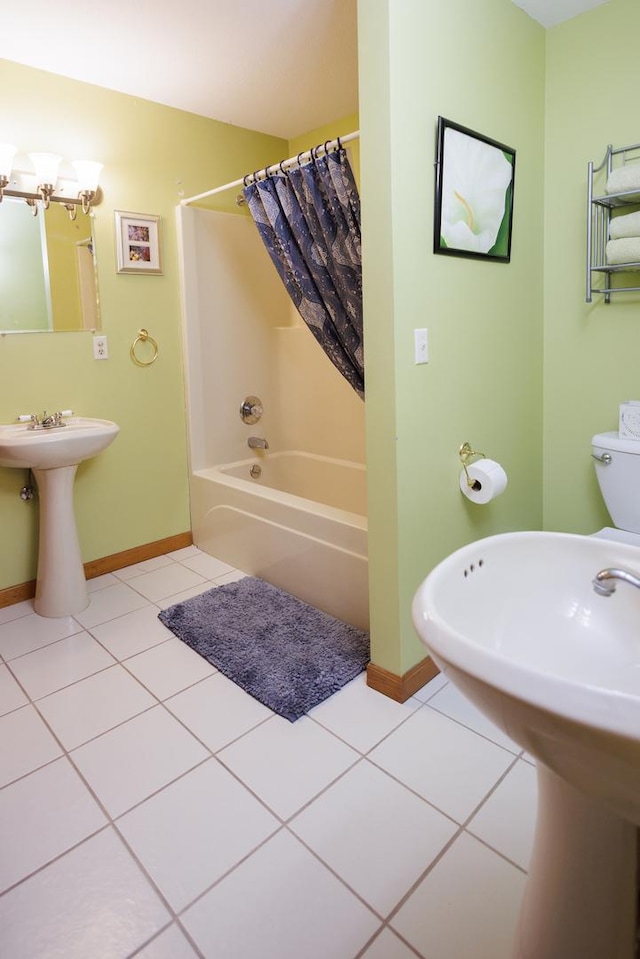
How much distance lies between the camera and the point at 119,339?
295 centimetres

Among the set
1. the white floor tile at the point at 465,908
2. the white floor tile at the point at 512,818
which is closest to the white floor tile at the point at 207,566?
the white floor tile at the point at 512,818

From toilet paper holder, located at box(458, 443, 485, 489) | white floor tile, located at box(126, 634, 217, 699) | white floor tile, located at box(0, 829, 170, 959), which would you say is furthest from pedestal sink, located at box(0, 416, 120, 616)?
toilet paper holder, located at box(458, 443, 485, 489)

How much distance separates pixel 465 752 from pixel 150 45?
2.81 metres

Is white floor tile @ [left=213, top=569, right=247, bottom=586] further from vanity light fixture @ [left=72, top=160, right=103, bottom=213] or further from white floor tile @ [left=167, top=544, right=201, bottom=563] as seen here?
vanity light fixture @ [left=72, top=160, right=103, bottom=213]

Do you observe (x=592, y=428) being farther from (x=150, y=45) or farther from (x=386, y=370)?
(x=150, y=45)

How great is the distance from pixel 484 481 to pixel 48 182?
7.23 feet

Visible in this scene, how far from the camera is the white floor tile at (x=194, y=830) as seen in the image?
4.49ft

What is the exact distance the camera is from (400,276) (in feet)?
5.72

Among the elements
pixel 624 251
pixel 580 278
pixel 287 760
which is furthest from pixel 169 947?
pixel 580 278

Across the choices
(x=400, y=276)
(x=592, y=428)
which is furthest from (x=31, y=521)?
(x=592, y=428)

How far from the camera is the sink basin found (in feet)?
7.61

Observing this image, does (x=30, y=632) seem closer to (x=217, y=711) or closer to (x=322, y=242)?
(x=217, y=711)

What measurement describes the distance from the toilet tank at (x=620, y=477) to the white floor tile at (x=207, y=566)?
1793 millimetres

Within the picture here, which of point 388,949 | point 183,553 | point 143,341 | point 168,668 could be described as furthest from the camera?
point 183,553
